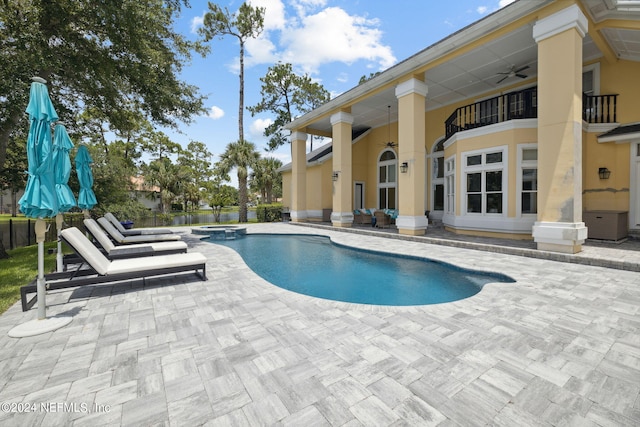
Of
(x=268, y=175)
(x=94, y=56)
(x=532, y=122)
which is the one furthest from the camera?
(x=268, y=175)

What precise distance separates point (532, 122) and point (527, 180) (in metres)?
1.94

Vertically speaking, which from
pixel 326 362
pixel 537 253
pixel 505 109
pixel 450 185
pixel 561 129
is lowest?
pixel 326 362

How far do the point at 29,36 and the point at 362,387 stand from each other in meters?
10.8

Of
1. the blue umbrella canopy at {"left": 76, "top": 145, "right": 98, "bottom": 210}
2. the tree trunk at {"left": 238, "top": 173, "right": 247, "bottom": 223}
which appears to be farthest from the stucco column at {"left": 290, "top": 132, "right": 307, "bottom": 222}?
the blue umbrella canopy at {"left": 76, "top": 145, "right": 98, "bottom": 210}

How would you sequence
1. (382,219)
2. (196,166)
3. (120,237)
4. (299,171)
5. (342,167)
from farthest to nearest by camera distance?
(196,166) < (299,171) < (342,167) < (382,219) < (120,237)

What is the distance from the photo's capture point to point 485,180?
10250 millimetres

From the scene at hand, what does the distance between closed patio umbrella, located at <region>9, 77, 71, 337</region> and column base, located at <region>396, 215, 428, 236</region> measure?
9.96 m

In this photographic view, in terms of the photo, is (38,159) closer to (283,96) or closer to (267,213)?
→ (267,213)

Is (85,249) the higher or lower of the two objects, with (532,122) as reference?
lower

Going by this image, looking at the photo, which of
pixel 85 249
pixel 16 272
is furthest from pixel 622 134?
pixel 16 272

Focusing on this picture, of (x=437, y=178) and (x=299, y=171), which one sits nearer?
(x=437, y=178)

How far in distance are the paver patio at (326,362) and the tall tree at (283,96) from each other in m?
22.1

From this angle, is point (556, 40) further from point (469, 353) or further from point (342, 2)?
point (469, 353)

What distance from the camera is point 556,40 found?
6.96 m
